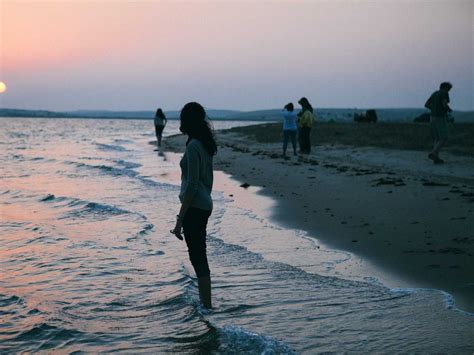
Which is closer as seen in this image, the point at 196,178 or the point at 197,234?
the point at 196,178

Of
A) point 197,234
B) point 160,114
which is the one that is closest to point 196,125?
point 197,234

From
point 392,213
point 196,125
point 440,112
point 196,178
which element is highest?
point 440,112

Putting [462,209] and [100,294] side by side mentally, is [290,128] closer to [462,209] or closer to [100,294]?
[462,209]

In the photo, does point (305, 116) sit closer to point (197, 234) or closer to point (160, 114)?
point (160, 114)

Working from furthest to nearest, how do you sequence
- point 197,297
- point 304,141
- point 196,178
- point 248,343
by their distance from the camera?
1. point 304,141
2. point 197,297
3. point 196,178
4. point 248,343

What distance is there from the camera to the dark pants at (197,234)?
17.0 feet

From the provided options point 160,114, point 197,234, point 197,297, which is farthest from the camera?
point 160,114

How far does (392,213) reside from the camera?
9039 millimetres

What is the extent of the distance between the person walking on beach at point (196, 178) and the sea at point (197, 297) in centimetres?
77

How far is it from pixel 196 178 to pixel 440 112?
11.6m

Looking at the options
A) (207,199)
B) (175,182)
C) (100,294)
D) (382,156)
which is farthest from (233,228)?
(382,156)

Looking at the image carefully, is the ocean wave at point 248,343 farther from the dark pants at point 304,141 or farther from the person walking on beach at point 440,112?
the dark pants at point 304,141

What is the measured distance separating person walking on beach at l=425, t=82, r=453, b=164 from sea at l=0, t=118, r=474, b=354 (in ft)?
22.3

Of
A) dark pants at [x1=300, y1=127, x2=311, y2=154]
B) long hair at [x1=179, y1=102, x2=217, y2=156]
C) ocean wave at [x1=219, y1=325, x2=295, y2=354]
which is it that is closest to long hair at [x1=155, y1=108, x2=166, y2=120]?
dark pants at [x1=300, y1=127, x2=311, y2=154]
